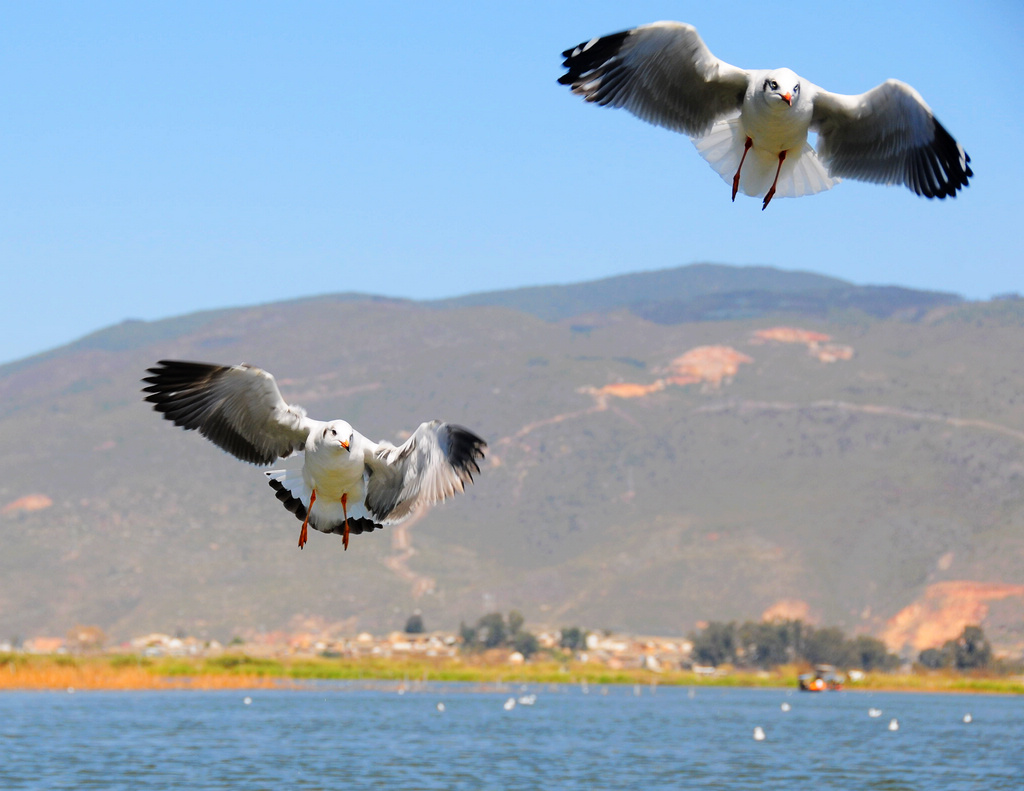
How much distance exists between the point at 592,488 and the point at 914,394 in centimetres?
4349

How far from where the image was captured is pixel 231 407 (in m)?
15.0

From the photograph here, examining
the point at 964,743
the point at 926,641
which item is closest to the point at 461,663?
the point at 926,641

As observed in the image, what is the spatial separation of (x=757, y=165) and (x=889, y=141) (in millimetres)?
1310

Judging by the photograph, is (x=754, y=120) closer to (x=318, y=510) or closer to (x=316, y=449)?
(x=316, y=449)

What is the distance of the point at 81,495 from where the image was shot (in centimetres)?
17338

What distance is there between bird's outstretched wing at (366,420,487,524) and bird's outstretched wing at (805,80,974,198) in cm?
417

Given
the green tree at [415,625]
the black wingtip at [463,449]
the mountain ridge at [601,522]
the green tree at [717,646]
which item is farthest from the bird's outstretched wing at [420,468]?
the mountain ridge at [601,522]

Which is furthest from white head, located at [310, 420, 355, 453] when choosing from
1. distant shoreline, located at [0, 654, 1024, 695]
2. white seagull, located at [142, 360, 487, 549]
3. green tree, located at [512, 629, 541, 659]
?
green tree, located at [512, 629, 541, 659]

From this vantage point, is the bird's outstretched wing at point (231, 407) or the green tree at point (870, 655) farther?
the green tree at point (870, 655)

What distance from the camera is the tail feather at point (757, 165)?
13.1 meters

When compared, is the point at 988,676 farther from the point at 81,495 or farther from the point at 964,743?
the point at 81,495

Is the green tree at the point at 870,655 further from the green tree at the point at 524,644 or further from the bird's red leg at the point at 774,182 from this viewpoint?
the bird's red leg at the point at 774,182

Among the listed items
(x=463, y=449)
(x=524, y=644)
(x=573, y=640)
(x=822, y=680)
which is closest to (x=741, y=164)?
(x=463, y=449)

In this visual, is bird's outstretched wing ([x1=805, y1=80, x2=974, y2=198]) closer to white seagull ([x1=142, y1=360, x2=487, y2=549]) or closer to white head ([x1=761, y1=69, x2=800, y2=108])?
white head ([x1=761, y1=69, x2=800, y2=108])
